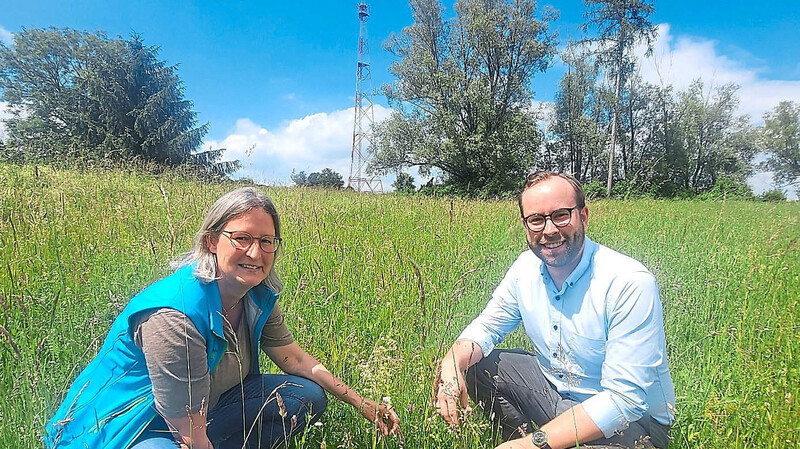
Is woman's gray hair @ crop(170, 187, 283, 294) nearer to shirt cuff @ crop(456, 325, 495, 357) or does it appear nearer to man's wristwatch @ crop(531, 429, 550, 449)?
shirt cuff @ crop(456, 325, 495, 357)

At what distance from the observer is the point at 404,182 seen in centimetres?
2581

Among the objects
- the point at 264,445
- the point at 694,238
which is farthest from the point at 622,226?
the point at 264,445

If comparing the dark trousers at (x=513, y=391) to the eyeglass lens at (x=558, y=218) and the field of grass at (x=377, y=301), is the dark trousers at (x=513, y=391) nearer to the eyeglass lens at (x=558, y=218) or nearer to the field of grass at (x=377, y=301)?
the field of grass at (x=377, y=301)

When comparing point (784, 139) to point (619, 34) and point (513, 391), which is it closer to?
point (619, 34)

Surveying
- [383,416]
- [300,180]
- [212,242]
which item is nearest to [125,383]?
[212,242]

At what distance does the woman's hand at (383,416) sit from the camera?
5.94 ft

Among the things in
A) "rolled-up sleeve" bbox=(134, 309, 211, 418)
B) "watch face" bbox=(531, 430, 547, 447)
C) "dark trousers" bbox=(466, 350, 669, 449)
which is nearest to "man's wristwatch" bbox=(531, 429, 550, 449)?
"watch face" bbox=(531, 430, 547, 447)

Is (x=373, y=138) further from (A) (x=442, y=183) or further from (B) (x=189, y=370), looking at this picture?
(B) (x=189, y=370)

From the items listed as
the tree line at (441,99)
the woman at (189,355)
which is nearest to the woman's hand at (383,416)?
the woman at (189,355)

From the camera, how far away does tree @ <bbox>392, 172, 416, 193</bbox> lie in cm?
2469

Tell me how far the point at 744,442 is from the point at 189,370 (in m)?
2.50

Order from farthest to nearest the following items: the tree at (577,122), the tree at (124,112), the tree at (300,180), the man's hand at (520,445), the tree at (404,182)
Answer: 1. the tree at (577,122)
2. the tree at (404,182)
3. the tree at (124,112)
4. the tree at (300,180)
5. the man's hand at (520,445)

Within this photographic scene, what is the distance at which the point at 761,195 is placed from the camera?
20.5 meters

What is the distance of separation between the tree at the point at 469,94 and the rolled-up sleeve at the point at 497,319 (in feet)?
77.1
